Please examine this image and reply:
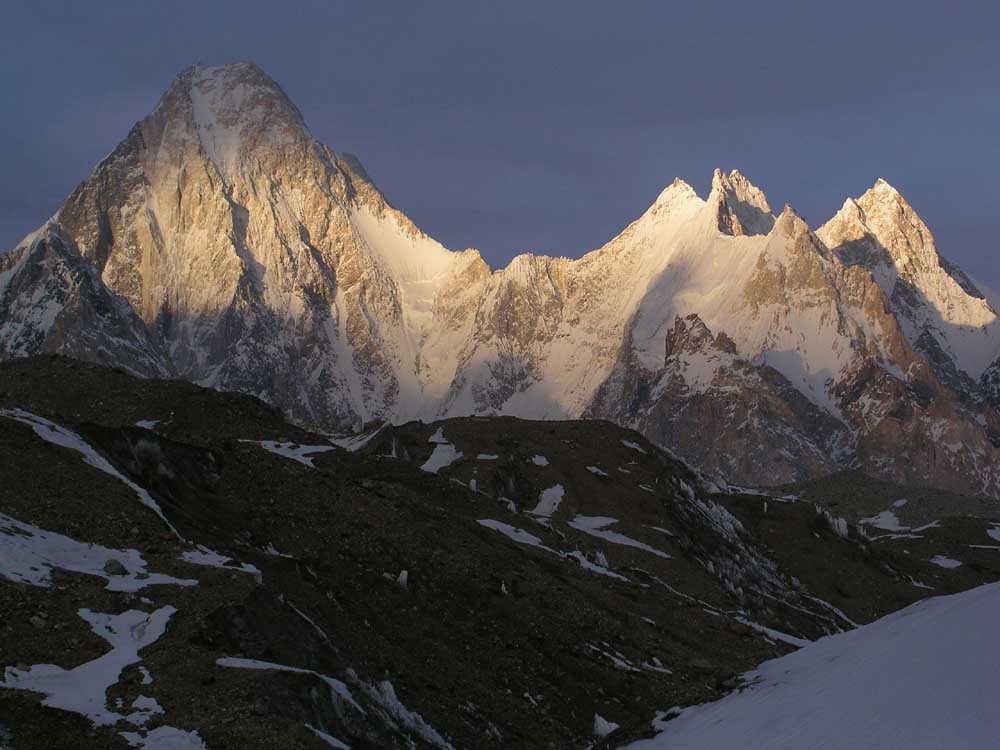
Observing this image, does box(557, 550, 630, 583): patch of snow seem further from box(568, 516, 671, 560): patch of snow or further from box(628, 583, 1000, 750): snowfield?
box(628, 583, 1000, 750): snowfield

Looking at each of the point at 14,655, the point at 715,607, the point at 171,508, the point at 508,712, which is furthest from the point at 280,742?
the point at 715,607

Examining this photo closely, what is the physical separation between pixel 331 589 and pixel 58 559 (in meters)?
8.84

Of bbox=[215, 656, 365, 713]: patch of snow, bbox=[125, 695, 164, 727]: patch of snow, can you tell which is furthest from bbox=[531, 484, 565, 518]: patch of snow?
bbox=[125, 695, 164, 727]: patch of snow

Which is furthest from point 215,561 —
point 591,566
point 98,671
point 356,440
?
point 356,440

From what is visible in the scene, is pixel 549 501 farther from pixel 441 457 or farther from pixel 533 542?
pixel 533 542

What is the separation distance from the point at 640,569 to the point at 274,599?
120 ft

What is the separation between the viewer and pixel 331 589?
131ft

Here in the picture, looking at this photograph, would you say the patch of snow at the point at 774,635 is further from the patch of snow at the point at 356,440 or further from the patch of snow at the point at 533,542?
the patch of snow at the point at 356,440

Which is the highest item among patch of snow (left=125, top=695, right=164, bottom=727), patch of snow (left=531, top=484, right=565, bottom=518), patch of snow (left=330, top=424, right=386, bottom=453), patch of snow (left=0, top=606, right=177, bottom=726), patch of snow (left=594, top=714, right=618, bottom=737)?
patch of snow (left=330, top=424, right=386, bottom=453)

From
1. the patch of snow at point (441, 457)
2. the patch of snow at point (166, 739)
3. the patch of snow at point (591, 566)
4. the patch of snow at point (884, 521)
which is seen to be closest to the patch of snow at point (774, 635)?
the patch of snow at point (591, 566)

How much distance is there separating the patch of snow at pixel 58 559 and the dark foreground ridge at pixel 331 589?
9cm

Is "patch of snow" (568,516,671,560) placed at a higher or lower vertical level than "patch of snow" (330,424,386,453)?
lower

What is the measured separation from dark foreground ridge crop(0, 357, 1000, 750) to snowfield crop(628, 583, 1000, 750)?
2.86 m

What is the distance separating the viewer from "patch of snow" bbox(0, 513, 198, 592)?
31641mm
